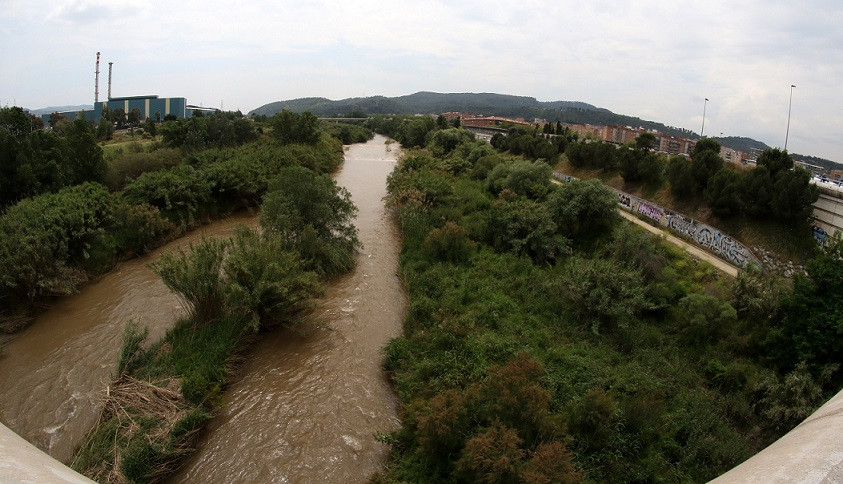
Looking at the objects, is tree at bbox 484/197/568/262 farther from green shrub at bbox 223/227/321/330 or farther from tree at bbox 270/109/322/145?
tree at bbox 270/109/322/145

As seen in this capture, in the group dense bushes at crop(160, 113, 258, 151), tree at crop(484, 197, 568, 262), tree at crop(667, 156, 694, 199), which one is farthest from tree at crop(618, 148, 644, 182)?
dense bushes at crop(160, 113, 258, 151)

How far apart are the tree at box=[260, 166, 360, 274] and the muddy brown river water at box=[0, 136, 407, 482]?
1.44 m

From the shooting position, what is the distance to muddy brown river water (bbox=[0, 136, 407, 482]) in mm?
8516

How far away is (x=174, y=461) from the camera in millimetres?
8148

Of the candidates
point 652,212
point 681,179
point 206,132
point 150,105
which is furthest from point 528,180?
point 150,105

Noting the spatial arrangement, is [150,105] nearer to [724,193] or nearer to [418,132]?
[418,132]

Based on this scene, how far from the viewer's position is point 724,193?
19234 mm

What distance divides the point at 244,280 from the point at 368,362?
13.1 feet

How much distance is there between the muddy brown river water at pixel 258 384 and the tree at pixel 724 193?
48.9 ft

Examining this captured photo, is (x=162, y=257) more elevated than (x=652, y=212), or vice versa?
(x=652, y=212)

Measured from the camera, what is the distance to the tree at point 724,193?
744 inches

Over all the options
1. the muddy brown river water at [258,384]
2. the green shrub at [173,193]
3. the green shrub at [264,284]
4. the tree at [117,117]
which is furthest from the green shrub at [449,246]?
the tree at [117,117]

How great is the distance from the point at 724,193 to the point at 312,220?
59.5 ft

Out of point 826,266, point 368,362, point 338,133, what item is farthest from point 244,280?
point 338,133
